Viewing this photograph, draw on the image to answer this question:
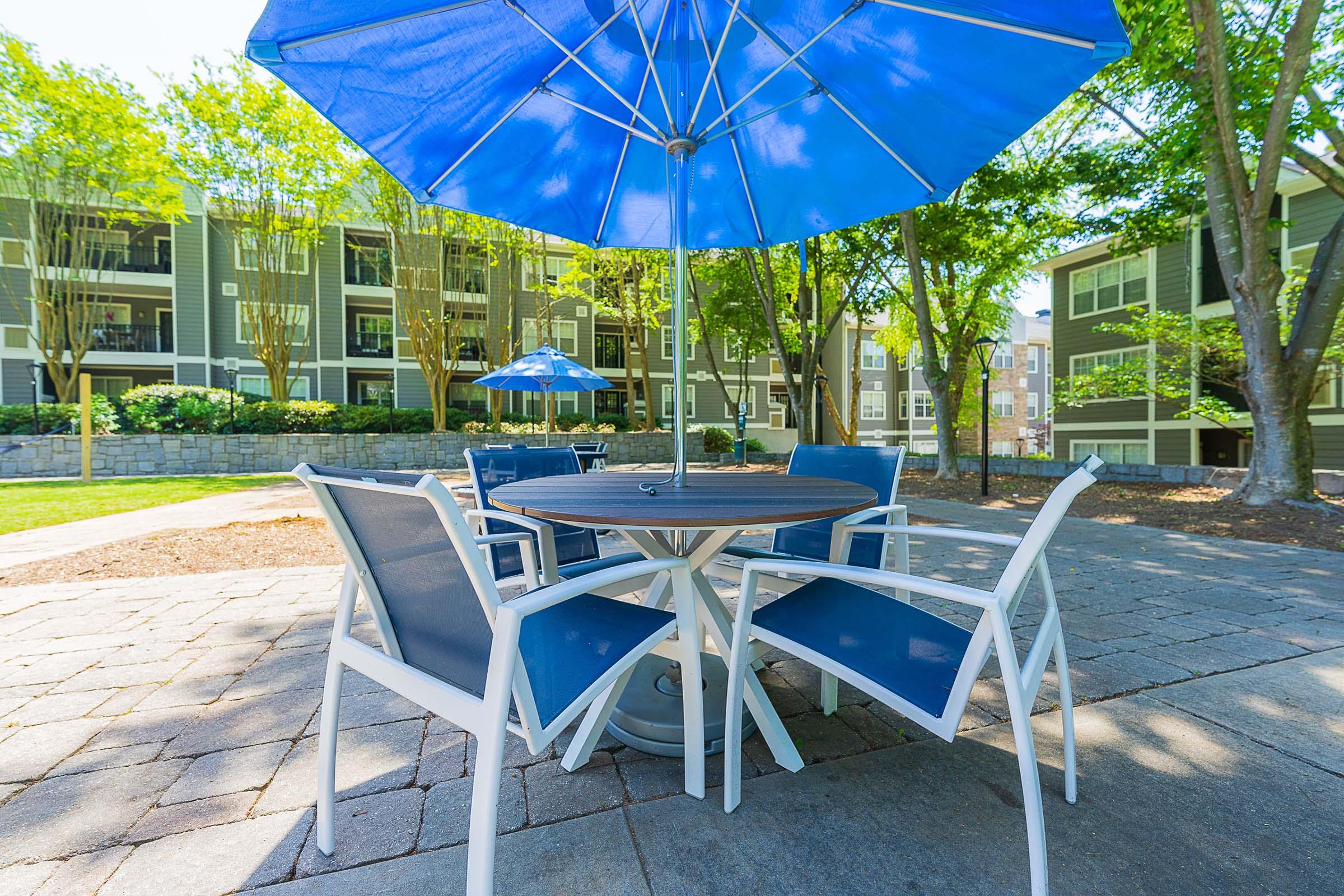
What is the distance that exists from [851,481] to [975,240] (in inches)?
380

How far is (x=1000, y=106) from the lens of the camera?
7.70 feet

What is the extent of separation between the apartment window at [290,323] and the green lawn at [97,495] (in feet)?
19.5

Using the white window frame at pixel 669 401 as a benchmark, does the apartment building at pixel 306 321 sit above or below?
above

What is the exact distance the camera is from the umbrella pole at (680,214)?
91.1 inches

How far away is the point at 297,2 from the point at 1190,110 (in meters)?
8.72

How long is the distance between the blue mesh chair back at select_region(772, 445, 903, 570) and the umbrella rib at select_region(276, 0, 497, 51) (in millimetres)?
2405

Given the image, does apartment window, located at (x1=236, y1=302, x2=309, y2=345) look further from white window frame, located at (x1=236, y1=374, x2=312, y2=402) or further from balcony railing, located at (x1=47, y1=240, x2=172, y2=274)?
balcony railing, located at (x1=47, y1=240, x2=172, y2=274)

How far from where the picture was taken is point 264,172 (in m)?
15.3

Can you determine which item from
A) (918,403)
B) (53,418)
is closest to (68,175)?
(53,418)

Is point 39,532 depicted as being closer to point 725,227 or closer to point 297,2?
point 297,2

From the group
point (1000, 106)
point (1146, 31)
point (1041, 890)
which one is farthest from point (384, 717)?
point (1146, 31)

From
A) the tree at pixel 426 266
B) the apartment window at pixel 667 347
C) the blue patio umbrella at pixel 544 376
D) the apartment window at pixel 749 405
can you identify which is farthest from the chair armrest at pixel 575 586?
the apartment window at pixel 749 405

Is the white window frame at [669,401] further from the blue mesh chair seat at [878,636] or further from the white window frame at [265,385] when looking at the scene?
the blue mesh chair seat at [878,636]

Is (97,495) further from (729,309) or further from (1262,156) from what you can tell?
(1262,156)
